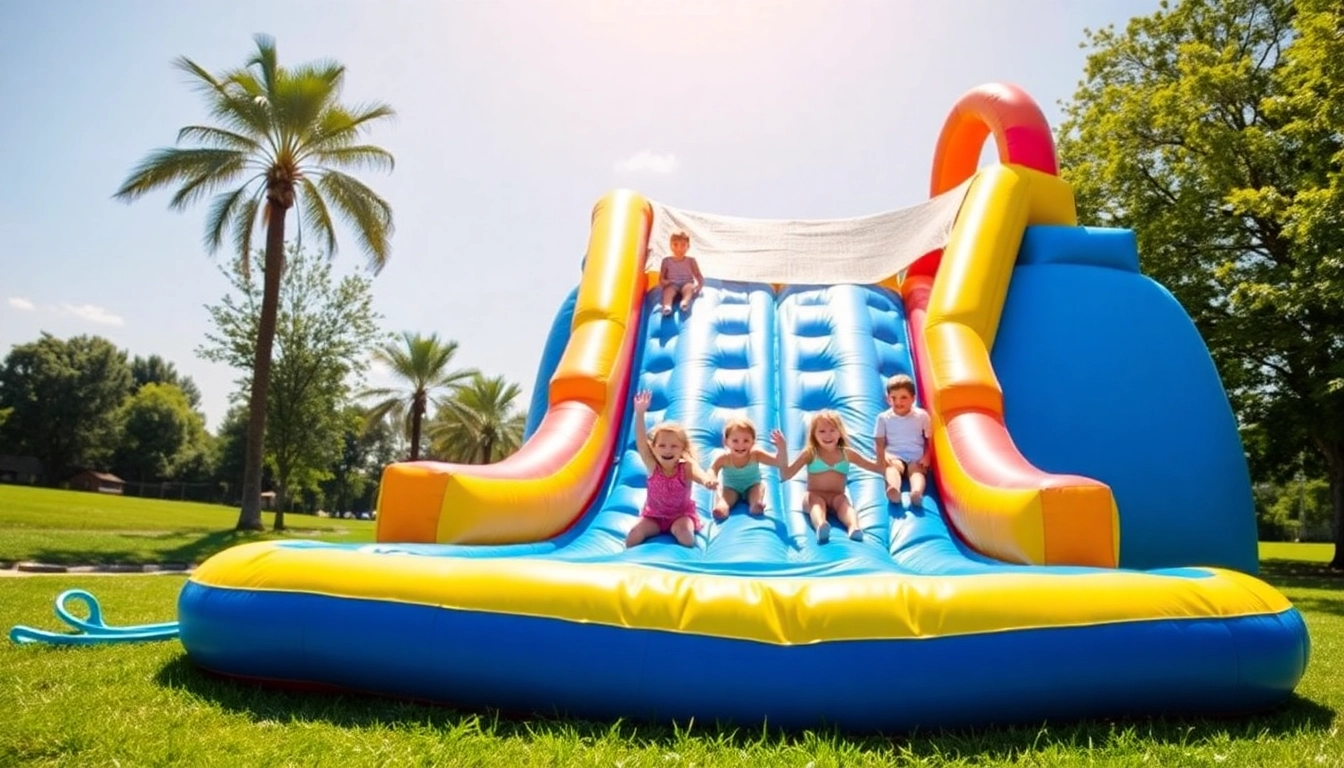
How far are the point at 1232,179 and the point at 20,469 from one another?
43.0 meters

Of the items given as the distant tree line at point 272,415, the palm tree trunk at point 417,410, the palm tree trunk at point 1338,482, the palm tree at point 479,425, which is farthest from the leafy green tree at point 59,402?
the palm tree trunk at point 1338,482

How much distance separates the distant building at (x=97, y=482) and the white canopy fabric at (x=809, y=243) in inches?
1457

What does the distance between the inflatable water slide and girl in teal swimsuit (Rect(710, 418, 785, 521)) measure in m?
0.13

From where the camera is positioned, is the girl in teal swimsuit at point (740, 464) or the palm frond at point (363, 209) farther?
the palm frond at point (363, 209)

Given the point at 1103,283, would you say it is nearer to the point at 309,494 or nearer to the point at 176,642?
the point at 176,642

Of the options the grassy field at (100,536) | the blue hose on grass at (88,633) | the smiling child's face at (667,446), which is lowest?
the grassy field at (100,536)

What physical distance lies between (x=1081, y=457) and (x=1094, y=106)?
41.3 ft

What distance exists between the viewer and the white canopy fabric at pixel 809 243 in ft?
18.7

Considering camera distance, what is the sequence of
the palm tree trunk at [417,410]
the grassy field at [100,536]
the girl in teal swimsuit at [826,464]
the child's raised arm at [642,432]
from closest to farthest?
the girl in teal swimsuit at [826,464] → the child's raised arm at [642,432] → the grassy field at [100,536] → the palm tree trunk at [417,410]

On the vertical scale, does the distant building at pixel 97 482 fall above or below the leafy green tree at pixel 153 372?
below

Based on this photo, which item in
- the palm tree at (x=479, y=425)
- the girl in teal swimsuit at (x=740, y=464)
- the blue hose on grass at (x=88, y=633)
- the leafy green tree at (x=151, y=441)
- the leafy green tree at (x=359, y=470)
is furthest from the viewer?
the leafy green tree at (x=359, y=470)

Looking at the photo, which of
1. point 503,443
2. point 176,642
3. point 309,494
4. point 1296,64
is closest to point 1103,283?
point 176,642

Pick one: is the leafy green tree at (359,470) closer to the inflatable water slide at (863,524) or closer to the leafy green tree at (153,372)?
the leafy green tree at (153,372)

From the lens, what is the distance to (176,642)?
335 cm
